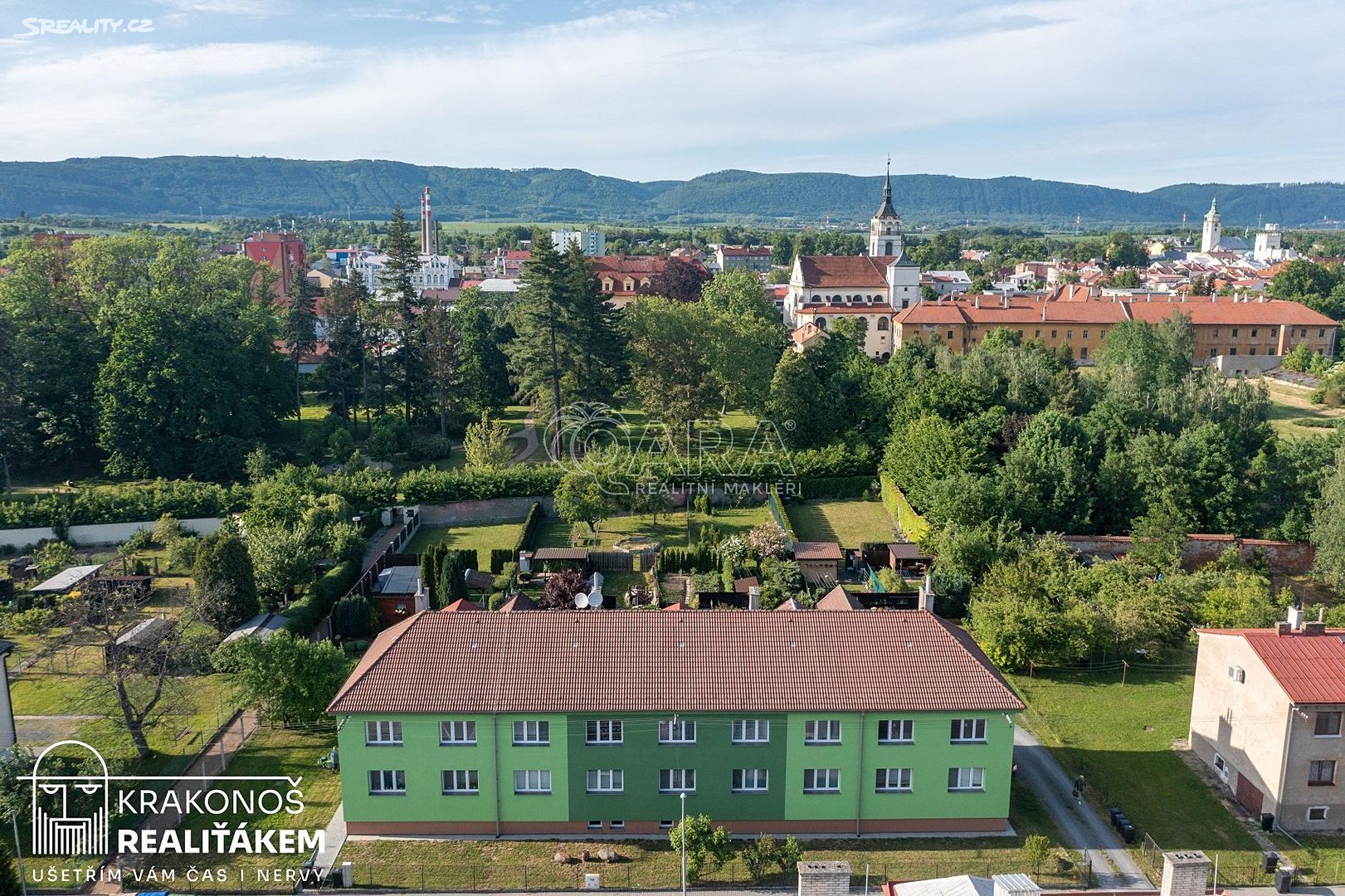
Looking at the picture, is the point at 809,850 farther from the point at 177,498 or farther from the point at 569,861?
the point at 177,498

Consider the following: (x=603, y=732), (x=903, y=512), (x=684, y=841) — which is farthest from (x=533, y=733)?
(x=903, y=512)

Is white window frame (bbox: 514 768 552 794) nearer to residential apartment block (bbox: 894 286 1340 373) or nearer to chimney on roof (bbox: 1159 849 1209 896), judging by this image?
chimney on roof (bbox: 1159 849 1209 896)

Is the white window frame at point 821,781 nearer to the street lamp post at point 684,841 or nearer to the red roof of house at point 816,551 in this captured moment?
the street lamp post at point 684,841

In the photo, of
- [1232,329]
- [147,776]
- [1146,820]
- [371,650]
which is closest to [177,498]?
[147,776]

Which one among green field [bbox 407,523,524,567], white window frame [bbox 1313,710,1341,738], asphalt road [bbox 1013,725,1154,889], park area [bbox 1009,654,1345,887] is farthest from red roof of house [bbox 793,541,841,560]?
white window frame [bbox 1313,710,1341,738]

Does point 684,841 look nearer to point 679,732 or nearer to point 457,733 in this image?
point 679,732

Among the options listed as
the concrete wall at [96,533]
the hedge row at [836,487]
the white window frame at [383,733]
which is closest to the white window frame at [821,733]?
the white window frame at [383,733]

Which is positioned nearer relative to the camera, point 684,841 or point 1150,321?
point 684,841
